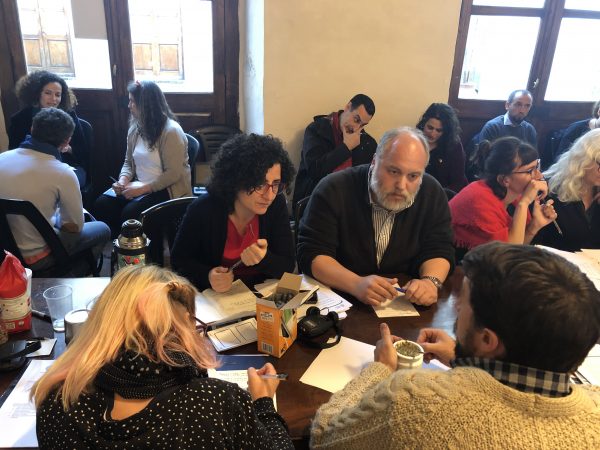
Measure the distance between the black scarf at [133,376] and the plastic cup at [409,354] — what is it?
628 mm

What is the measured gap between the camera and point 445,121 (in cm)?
366

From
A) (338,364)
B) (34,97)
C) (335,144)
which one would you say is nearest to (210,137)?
(335,144)

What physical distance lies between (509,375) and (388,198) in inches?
44.6

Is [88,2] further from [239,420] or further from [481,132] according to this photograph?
[239,420]

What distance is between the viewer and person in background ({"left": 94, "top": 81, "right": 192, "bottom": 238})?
11.0ft

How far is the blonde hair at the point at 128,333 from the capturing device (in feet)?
3.13

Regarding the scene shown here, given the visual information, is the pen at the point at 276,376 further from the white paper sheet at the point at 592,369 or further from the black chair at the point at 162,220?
the black chair at the point at 162,220

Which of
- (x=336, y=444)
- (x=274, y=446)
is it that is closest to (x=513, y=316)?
(x=336, y=444)

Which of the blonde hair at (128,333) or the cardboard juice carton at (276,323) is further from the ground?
the blonde hair at (128,333)

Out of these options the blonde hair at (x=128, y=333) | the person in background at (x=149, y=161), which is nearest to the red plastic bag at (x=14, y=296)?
the blonde hair at (x=128, y=333)

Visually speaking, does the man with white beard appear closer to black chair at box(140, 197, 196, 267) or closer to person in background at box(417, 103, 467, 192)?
black chair at box(140, 197, 196, 267)

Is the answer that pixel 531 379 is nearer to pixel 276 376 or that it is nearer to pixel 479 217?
pixel 276 376

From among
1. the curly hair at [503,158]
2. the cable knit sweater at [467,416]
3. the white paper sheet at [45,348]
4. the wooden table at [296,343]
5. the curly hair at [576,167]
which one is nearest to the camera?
the cable knit sweater at [467,416]

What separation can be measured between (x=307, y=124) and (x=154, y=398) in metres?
3.05
